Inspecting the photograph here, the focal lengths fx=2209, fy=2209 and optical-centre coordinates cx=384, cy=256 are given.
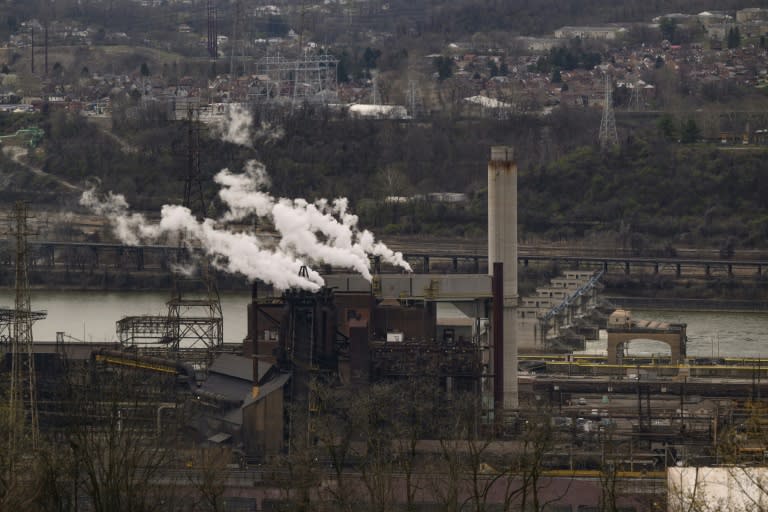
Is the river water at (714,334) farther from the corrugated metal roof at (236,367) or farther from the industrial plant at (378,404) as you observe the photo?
the corrugated metal roof at (236,367)

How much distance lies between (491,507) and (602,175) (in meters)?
31.8

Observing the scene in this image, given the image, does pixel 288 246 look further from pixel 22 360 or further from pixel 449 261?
pixel 449 261

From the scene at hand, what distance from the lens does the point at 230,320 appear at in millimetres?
38781

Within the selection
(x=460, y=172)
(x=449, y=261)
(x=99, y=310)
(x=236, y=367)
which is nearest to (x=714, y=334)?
(x=449, y=261)

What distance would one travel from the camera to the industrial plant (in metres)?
23.0

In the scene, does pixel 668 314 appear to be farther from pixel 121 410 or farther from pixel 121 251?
pixel 121 410

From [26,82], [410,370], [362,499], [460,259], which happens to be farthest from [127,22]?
[362,499]

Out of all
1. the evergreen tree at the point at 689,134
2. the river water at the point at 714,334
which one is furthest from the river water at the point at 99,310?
the evergreen tree at the point at 689,134

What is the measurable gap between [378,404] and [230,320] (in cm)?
1233

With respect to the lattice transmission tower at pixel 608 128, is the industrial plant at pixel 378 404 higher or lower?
lower

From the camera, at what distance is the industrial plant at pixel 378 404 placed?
23.0 metres

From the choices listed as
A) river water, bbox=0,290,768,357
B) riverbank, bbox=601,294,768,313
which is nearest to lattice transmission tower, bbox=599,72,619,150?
riverbank, bbox=601,294,768,313

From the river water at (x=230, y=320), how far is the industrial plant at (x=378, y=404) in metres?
3.12

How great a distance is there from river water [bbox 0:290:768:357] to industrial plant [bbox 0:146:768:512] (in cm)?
312
